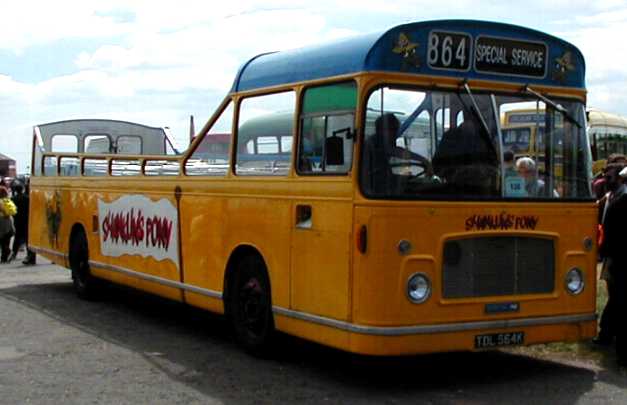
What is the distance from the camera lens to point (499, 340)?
886 cm

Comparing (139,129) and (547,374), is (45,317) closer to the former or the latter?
(139,129)

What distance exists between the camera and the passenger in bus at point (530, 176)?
9148mm

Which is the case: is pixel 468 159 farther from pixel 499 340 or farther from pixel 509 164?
pixel 499 340

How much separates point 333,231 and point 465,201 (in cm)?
110

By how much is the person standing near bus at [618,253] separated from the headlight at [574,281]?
53 centimetres

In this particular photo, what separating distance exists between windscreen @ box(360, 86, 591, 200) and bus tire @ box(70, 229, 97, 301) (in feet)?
24.1

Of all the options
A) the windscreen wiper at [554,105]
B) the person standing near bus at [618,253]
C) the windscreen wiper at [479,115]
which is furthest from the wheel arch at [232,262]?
the person standing near bus at [618,253]

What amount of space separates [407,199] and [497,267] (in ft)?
3.54

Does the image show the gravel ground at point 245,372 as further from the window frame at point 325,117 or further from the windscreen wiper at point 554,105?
the windscreen wiper at point 554,105

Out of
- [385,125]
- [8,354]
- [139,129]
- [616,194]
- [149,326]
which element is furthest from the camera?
[139,129]

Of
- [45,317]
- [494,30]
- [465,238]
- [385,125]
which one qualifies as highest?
[494,30]

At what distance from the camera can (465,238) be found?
28.5ft

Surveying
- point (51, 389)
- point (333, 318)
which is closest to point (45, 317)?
point (51, 389)

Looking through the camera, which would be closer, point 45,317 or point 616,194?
point 616,194
